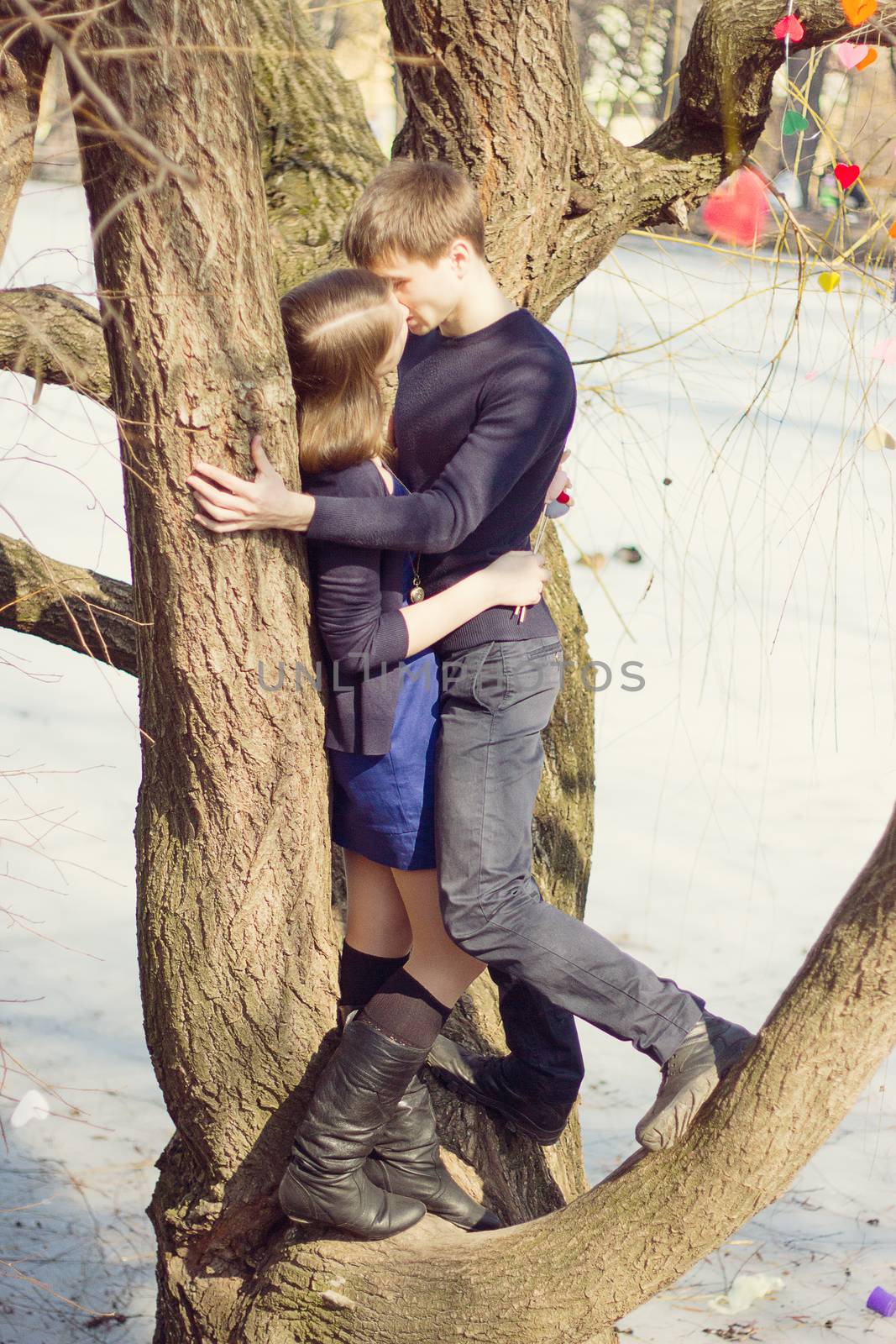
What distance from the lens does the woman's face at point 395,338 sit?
64.1 inches

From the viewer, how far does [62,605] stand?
2252 millimetres

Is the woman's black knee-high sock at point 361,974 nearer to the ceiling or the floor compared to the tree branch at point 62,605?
nearer to the floor

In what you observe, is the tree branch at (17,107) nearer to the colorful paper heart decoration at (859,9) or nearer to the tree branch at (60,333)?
the tree branch at (60,333)

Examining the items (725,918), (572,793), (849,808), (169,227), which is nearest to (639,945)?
(725,918)

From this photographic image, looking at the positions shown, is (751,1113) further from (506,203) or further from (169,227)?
(506,203)

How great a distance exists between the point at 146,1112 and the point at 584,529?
4785 millimetres

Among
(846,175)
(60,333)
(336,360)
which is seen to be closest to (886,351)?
(846,175)

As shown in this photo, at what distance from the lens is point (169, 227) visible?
1.38m

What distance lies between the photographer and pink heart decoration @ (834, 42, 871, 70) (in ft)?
8.19

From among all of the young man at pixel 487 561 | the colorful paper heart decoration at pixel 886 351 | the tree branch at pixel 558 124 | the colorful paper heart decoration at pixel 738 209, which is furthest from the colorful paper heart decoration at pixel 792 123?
the young man at pixel 487 561

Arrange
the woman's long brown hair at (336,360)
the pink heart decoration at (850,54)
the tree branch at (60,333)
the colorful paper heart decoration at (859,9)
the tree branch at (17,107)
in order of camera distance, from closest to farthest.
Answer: the tree branch at (17,107), the woman's long brown hair at (336,360), the tree branch at (60,333), the colorful paper heart decoration at (859,9), the pink heart decoration at (850,54)

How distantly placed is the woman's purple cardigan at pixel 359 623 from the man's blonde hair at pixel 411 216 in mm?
307

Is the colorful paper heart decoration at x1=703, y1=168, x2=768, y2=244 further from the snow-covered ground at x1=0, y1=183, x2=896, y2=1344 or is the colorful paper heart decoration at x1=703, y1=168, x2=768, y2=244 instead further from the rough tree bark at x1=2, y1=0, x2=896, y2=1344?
the rough tree bark at x1=2, y1=0, x2=896, y2=1344

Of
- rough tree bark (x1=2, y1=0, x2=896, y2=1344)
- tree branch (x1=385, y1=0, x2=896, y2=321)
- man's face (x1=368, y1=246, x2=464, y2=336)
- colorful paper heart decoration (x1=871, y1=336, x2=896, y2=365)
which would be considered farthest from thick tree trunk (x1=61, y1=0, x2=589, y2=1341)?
colorful paper heart decoration (x1=871, y1=336, x2=896, y2=365)
